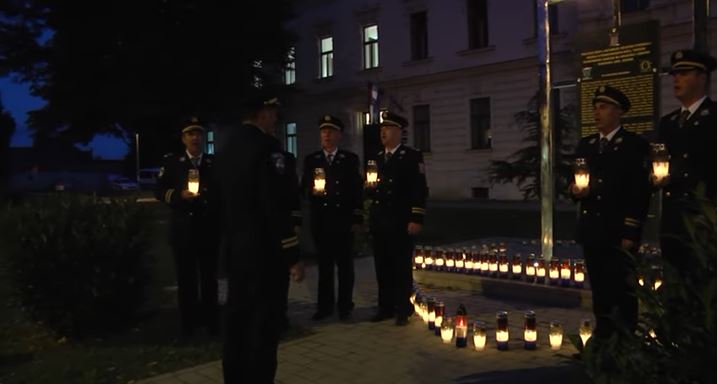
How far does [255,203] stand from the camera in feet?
13.6

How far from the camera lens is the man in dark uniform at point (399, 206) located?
21.3ft

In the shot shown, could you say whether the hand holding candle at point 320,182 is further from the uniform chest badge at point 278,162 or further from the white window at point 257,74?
the white window at point 257,74

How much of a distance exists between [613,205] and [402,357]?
2022mm

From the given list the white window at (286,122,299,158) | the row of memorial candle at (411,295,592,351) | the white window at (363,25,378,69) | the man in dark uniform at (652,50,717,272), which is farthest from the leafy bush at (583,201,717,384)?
the white window at (286,122,299,158)

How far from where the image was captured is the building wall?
24.5m

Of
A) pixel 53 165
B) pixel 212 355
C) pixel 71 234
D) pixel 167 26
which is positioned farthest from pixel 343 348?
pixel 53 165

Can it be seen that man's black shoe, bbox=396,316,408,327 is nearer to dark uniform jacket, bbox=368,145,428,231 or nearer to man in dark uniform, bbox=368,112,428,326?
man in dark uniform, bbox=368,112,428,326

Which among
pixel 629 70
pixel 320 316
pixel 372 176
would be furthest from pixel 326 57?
pixel 320 316

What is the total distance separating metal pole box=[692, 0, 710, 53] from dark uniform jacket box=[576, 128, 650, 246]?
2.65 m

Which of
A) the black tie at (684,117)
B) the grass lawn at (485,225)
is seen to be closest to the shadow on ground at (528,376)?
the black tie at (684,117)

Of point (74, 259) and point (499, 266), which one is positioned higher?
point (74, 259)

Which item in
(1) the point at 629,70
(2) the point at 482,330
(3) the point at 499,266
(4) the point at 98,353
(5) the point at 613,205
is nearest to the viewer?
(5) the point at 613,205

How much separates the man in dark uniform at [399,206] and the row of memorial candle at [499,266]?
1824 millimetres

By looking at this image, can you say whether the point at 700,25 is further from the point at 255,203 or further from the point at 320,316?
the point at 255,203
